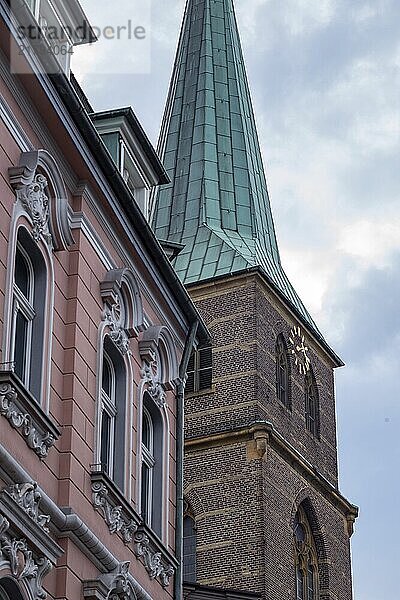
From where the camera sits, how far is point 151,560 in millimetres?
18234

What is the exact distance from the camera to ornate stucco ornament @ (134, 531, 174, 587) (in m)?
17.8

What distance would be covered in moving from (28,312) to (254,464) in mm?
25173

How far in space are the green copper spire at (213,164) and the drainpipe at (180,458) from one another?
22898 millimetres

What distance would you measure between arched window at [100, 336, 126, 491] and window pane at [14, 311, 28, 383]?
6.24ft

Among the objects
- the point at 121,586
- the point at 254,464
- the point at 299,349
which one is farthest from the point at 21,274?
the point at 299,349

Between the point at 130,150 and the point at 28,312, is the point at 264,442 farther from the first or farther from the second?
the point at 28,312

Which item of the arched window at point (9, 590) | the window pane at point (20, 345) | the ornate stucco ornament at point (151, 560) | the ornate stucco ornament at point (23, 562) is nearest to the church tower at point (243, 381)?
the ornate stucco ornament at point (151, 560)

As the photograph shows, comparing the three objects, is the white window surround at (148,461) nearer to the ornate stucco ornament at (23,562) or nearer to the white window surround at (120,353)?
the white window surround at (120,353)

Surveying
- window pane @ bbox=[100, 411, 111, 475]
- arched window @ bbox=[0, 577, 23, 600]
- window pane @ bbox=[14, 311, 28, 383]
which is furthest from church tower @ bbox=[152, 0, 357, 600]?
arched window @ bbox=[0, 577, 23, 600]

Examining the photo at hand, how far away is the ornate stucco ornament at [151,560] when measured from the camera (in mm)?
17766

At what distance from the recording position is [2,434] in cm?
1451

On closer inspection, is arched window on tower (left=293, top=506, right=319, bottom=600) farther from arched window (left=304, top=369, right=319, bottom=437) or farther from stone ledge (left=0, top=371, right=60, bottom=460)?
stone ledge (left=0, top=371, right=60, bottom=460)

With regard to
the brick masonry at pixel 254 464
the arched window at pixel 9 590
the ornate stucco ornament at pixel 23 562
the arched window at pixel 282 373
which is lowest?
the arched window at pixel 9 590

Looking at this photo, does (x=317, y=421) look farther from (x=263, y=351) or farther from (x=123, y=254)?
(x=123, y=254)
